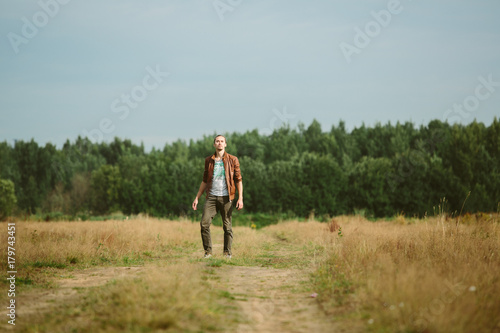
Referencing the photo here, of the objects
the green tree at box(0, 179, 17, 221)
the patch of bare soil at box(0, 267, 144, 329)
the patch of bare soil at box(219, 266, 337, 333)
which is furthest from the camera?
the green tree at box(0, 179, 17, 221)

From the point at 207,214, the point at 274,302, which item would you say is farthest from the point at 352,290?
the point at 207,214

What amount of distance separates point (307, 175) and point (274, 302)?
37.4m

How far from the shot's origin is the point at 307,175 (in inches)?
1695

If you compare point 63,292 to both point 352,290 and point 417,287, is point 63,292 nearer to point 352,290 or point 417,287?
point 352,290

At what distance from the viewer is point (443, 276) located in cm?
602

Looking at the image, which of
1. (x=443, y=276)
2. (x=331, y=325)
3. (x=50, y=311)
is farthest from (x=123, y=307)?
(x=443, y=276)

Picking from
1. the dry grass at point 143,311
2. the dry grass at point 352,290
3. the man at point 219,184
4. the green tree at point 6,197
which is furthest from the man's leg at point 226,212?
the green tree at point 6,197

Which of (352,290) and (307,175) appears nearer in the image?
(352,290)

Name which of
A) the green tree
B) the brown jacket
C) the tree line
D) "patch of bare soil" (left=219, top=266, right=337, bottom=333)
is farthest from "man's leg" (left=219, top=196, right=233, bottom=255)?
the green tree

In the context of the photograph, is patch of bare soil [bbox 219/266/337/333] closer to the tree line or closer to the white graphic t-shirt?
the white graphic t-shirt

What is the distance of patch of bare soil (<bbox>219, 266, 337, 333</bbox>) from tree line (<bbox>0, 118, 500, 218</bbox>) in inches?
1190

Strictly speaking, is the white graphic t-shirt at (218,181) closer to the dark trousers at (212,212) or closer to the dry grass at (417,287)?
the dark trousers at (212,212)

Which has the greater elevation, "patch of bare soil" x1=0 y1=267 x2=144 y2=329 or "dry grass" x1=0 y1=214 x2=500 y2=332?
"dry grass" x1=0 y1=214 x2=500 y2=332

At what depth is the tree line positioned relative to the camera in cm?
3978
